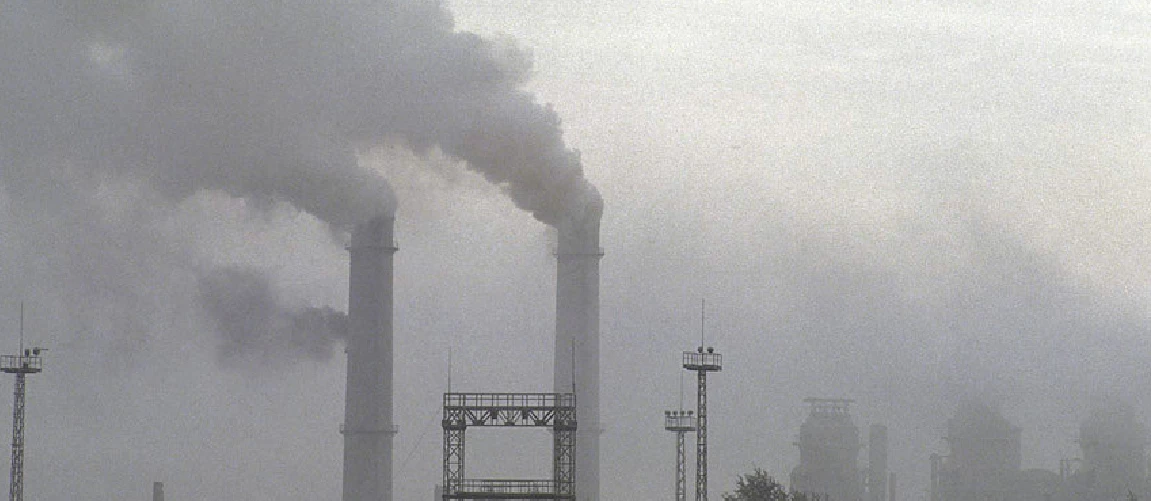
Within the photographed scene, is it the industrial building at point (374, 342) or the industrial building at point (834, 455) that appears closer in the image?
the industrial building at point (374, 342)

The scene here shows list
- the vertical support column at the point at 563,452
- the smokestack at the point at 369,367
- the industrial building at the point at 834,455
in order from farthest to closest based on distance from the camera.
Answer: the industrial building at the point at 834,455 < the smokestack at the point at 369,367 < the vertical support column at the point at 563,452

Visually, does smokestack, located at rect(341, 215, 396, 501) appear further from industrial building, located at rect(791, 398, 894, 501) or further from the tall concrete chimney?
industrial building, located at rect(791, 398, 894, 501)

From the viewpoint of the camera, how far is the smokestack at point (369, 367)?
210 feet

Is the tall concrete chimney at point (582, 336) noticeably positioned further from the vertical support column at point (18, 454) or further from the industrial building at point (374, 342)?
the vertical support column at point (18, 454)

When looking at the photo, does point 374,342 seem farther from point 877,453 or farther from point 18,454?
point 877,453

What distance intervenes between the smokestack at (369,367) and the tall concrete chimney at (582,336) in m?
8.27

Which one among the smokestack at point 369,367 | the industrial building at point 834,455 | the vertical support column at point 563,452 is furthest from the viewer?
the industrial building at point 834,455

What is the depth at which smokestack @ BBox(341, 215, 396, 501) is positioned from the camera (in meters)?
64.0

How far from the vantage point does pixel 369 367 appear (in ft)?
213

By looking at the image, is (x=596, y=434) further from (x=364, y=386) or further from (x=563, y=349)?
(x=364, y=386)

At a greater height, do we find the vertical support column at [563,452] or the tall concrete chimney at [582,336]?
the tall concrete chimney at [582,336]

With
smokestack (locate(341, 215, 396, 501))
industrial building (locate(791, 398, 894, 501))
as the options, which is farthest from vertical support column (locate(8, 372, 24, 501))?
industrial building (locate(791, 398, 894, 501))

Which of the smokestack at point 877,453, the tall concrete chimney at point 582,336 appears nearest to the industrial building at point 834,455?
the smokestack at point 877,453

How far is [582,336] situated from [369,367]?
9.71 metres
